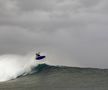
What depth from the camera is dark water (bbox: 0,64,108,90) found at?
3492cm

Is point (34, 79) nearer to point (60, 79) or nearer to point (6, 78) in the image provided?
point (60, 79)

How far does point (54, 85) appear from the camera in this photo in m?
35.9

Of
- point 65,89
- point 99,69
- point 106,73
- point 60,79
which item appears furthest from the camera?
point 99,69

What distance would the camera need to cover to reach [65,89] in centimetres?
3322

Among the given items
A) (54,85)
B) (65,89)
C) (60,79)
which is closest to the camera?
(65,89)

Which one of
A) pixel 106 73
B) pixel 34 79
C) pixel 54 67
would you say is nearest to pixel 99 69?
pixel 106 73

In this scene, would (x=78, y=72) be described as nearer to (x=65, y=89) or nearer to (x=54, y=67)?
→ (x=54, y=67)

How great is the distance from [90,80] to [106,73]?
5.51 meters

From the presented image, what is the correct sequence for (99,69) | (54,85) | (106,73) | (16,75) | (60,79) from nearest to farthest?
(54,85) < (60,79) < (106,73) < (99,69) < (16,75)

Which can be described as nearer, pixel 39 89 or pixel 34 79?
pixel 39 89

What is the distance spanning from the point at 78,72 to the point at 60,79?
4652mm

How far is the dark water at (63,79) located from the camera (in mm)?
34922

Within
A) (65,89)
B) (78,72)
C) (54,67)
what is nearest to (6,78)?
(54,67)

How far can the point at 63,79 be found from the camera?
130 ft
